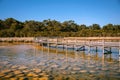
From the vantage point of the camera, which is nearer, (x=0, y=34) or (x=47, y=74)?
(x=47, y=74)

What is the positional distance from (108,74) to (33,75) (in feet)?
17.0

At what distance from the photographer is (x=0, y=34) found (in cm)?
7188

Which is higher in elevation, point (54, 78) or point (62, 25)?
point (62, 25)

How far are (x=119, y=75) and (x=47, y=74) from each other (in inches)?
194

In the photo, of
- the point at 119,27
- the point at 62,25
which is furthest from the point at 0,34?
the point at 119,27

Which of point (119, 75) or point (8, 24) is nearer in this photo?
point (119, 75)

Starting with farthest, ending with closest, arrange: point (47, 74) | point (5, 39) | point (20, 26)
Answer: point (20, 26), point (5, 39), point (47, 74)

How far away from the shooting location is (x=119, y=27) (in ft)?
281

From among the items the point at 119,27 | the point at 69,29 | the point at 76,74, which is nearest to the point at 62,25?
the point at 69,29

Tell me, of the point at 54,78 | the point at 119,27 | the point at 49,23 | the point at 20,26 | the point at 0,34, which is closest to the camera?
the point at 54,78

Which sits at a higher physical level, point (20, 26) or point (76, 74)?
point (20, 26)

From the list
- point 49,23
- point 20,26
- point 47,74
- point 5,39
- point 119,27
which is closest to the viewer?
point 47,74

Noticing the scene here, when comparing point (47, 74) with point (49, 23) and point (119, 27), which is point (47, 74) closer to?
point (119, 27)

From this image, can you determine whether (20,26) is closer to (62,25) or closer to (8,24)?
(8,24)
